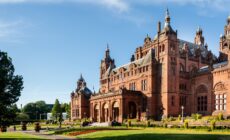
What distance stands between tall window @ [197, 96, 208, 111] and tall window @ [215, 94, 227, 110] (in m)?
3.57

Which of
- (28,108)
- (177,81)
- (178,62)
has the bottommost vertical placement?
(28,108)

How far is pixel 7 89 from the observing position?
135 ft

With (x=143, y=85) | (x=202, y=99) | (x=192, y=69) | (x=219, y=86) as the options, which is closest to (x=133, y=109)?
(x=143, y=85)

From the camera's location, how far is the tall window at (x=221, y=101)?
6331 cm

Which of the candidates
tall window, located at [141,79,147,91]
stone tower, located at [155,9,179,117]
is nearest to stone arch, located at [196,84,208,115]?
stone tower, located at [155,9,179,117]

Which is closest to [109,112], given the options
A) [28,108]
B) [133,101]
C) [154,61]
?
[133,101]

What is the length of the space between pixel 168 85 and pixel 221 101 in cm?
1209

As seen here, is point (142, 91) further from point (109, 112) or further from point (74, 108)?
point (74, 108)

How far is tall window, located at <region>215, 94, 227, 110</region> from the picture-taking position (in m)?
63.3

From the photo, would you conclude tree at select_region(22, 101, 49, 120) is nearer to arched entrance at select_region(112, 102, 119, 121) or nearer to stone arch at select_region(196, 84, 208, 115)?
arched entrance at select_region(112, 102, 119, 121)

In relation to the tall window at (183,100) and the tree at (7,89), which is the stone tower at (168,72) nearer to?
the tall window at (183,100)

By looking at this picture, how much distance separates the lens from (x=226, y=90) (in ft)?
205

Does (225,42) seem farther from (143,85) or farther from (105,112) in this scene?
(105,112)

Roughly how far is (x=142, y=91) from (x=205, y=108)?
16.3 meters
